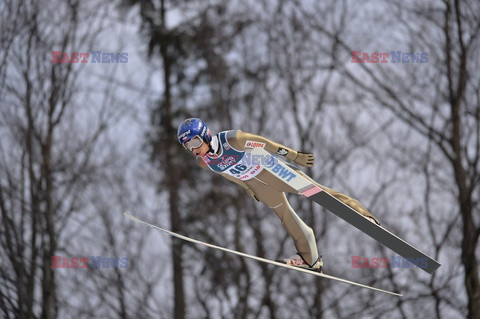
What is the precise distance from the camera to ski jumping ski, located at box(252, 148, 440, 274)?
5.06 meters

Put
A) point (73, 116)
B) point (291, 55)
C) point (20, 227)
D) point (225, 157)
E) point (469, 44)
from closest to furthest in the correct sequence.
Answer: point (225, 157) < point (20, 227) < point (469, 44) < point (73, 116) < point (291, 55)

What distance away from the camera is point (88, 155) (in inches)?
393

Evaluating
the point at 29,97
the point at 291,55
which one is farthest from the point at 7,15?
the point at 291,55

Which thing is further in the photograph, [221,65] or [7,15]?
[221,65]

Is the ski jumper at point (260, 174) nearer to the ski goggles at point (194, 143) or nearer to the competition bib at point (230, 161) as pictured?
the competition bib at point (230, 161)

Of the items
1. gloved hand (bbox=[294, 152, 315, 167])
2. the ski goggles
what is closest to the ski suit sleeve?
gloved hand (bbox=[294, 152, 315, 167])

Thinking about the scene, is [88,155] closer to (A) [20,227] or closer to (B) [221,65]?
(A) [20,227]

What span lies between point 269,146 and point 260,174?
0.30 m

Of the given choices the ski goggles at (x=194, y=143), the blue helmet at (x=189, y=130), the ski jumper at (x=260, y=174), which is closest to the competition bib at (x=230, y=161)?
the ski jumper at (x=260, y=174)

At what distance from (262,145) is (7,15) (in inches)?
192

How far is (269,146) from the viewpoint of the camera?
4934 millimetres

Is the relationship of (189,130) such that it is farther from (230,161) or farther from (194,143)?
(230,161)

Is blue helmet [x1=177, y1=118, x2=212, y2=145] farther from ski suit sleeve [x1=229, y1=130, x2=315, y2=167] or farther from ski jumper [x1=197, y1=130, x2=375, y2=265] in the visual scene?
ski suit sleeve [x1=229, y1=130, x2=315, y2=167]

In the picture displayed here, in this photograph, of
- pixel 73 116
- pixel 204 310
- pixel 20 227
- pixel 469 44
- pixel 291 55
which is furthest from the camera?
pixel 204 310
